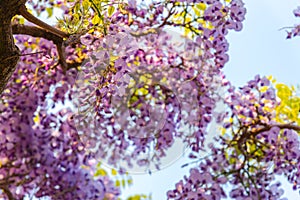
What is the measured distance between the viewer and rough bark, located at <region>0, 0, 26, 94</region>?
1.31m

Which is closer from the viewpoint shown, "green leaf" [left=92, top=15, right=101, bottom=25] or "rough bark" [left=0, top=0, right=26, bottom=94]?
"rough bark" [left=0, top=0, right=26, bottom=94]

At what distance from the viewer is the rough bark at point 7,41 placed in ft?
4.29

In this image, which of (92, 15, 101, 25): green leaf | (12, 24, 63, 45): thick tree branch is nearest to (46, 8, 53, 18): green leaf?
(12, 24, 63, 45): thick tree branch

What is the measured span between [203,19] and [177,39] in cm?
47

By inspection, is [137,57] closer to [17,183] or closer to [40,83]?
[40,83]

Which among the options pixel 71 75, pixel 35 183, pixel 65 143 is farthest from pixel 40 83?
pixel 35 183

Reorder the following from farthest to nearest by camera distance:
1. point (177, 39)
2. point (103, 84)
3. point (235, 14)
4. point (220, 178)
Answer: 1. point (177, 39)
2. point (220, 178)
3. point (235, 14)
4. point (103, 84)

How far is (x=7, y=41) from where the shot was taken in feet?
4.51

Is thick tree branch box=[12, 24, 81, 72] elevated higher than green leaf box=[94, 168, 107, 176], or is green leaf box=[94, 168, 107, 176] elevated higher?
green leaf box=[94, 168, 107, 176]

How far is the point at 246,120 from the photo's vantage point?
8.88 ft

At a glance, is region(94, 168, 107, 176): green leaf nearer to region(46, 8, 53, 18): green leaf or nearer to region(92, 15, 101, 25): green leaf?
region(46, 8, 53, 18): green leaf

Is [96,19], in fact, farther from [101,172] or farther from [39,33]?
[101,172]

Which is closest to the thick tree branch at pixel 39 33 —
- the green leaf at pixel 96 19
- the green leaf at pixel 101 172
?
the green leaf at pixel 96 19

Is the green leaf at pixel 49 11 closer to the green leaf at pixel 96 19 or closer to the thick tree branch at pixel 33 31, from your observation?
the thick tree branch at pixel 33 31
